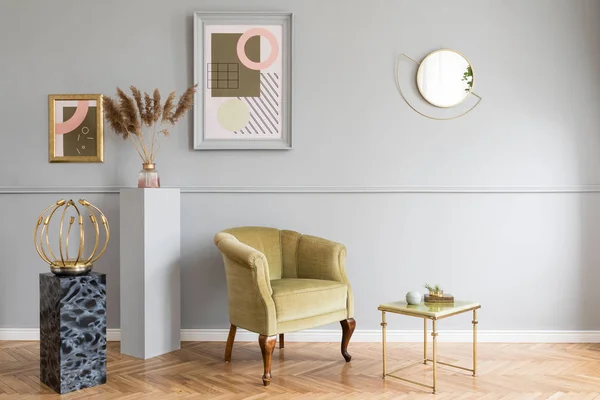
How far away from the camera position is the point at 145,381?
3.12 m

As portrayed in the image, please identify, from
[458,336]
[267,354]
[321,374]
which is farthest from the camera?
[458,336]

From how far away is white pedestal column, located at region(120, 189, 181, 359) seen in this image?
356 cm

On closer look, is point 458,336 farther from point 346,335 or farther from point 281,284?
point 281,284

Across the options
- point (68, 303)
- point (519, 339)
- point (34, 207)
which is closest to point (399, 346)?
point (519, 339)

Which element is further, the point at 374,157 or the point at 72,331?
the point at 374,157

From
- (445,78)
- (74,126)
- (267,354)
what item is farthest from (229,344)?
(445,78)

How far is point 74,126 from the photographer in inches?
159

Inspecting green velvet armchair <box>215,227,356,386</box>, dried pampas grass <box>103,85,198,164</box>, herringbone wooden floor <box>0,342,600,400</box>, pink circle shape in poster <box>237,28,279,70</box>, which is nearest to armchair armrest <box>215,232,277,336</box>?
green velvet armchair <box>215,227,356,386</box>

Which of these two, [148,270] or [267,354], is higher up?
[148,270]

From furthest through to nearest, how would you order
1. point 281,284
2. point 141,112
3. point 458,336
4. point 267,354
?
point 458,336 < point 141,112 < point 281,284 < point 267,354

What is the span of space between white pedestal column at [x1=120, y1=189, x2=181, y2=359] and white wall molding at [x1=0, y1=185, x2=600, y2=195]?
1.34ft

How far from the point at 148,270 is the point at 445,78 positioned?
7.87 feet

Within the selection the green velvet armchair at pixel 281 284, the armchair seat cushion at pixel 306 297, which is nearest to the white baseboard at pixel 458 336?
the green velvet armchair at pixel 281 284

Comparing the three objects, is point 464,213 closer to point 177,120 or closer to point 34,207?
point 177,120
